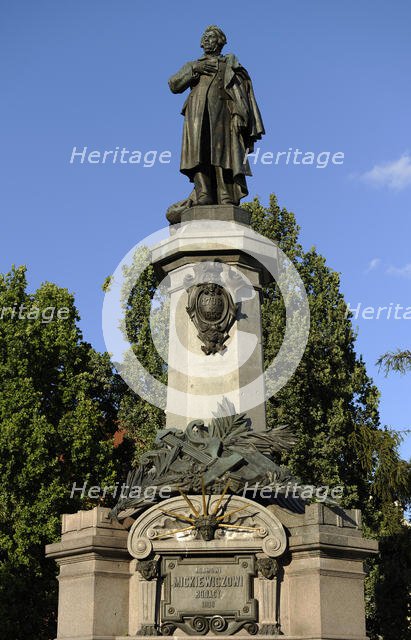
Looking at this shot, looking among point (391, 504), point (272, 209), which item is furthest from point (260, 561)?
point (272, 209)

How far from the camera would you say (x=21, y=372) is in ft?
85.4

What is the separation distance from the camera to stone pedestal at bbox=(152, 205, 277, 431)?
464 inches

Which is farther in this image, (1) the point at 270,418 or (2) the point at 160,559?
(1) the point at 270,418

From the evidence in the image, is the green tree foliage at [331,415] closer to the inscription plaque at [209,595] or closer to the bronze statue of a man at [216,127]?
the bronze statue of a man at [216,127]

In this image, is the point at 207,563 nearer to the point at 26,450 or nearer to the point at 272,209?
the point at 26,450

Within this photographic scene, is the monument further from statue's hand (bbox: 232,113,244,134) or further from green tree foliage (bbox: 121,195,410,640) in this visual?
green tree foliage (bbox: 121,195,410,640)

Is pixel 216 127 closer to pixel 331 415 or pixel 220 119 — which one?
pixel 220 119

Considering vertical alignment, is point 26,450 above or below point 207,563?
above

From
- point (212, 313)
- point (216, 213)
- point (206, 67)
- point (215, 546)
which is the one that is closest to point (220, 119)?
point (206, 67)

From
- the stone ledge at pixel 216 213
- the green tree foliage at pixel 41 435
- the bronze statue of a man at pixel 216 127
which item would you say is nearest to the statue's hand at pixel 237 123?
the bronze statue of a man at pixel 216 127

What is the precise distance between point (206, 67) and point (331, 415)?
15.3 m

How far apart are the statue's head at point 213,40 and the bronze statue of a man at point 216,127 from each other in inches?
0.6

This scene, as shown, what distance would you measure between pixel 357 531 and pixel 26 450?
1589cm

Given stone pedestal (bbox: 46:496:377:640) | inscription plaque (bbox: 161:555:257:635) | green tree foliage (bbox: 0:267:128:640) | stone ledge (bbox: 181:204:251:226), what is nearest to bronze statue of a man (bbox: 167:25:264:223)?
stone ledge (bbox: 181:204:251:226)
